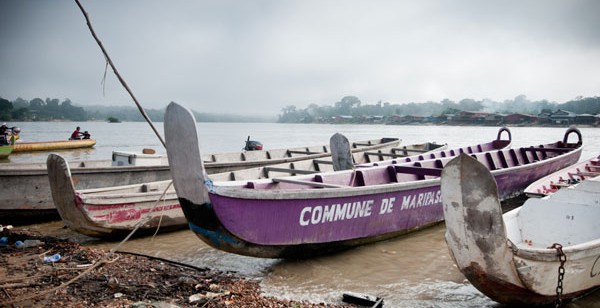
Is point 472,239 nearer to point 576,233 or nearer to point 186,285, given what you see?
point 576,233

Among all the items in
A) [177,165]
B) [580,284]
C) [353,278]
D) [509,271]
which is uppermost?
[177,165]

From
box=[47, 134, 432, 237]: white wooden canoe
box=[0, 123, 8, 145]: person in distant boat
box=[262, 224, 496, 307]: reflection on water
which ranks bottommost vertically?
box=[262, 224, 496, 307]: reflection on water

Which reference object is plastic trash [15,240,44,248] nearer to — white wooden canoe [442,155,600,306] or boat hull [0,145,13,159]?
white wooden canoe [442,155,600,306]

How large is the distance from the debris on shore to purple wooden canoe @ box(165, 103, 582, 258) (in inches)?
25.9

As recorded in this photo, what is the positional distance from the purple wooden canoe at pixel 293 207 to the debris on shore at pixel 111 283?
2.16 ft

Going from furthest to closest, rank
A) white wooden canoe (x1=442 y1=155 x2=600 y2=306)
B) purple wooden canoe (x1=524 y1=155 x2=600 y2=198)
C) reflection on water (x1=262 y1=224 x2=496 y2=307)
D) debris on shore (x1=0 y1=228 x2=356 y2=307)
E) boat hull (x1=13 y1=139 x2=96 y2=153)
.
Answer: boat hull (x1=13 y1=139 x2=96 y2=153)
purple wooden canoe (x1=524 y1=155 x2=600 y2=198)
reflection on water (x1=262 y1=224 x2=496 y2=307)
debris on shore (x1=0 y1=228 x2=356 y2=307)
white wooden canoe (x1=442 y1=155 x2=600 y2=306)

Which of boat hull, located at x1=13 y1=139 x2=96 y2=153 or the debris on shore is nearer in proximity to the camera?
the debris on shore

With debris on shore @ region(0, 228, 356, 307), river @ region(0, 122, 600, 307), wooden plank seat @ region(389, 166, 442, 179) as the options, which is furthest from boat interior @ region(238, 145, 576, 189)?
debris on shore @ region(0, 228, 356, 307)

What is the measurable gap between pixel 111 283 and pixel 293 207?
241 cm

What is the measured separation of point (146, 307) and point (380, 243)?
425 cm

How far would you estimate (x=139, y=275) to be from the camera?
208 inches

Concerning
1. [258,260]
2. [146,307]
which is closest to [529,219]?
[258,260]

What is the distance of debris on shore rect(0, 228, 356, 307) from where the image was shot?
4.39m

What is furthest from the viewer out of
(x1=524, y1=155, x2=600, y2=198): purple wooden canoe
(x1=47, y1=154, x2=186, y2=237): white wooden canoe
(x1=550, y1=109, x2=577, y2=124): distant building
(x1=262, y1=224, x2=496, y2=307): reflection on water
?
(x1=550, y1=109, x2=577, y2=124): distant building
